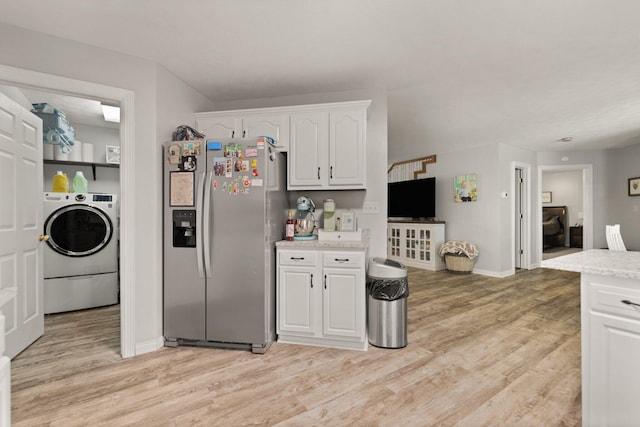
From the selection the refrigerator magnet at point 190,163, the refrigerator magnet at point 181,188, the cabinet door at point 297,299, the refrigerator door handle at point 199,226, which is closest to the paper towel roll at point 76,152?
the refrigerator magnet at point 181,188

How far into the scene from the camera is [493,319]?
293 cm

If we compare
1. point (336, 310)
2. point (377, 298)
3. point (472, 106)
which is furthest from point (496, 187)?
point (336, 310)

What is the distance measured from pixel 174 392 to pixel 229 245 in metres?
1.04

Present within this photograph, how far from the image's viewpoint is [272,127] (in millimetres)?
2691

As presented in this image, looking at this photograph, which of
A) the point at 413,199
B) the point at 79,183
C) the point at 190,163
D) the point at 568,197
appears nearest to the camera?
the point at 190,163

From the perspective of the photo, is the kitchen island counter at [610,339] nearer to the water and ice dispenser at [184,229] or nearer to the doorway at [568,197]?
the water and ice dispenser at [184,229]

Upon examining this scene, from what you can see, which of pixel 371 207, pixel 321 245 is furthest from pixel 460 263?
pixel 321 245

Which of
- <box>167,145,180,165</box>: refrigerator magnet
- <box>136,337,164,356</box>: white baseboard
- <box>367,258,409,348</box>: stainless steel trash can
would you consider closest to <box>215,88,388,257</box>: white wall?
<box>367,258,409,348</box>: stainless steel trash can

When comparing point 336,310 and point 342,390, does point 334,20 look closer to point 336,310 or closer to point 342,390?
point 336,310

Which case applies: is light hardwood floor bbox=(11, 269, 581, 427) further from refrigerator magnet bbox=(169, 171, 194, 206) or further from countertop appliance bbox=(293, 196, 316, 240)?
refrigerator magnet bbox=(169, 171, 194, 206)

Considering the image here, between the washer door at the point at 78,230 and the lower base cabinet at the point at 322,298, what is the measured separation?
243cm

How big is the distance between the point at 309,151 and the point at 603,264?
2.13 m

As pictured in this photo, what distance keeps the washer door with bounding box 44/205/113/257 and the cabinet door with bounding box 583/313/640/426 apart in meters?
4.35

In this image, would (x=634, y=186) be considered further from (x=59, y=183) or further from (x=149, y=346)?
(x=59, y=183)
